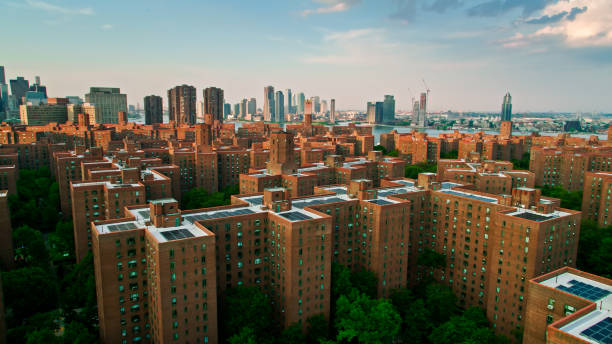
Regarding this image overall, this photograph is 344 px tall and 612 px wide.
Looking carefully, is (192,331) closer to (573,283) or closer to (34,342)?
(34,342)

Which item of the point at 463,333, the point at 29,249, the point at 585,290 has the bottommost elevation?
the point at 463,333

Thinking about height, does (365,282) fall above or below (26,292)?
above

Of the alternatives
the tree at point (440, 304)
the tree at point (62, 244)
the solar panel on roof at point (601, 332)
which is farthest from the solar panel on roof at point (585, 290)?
the tree at point (62, 244)

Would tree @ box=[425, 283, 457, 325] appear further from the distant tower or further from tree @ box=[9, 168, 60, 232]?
tree @ box=[9, 168, 60, 232]

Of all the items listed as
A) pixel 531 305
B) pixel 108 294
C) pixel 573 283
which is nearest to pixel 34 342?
pixel 108 294

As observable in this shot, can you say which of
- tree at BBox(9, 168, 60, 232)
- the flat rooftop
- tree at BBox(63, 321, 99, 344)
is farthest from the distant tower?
the flat rooftop

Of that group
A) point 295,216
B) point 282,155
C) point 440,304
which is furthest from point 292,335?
point 282,155

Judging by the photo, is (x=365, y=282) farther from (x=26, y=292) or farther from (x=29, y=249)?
(x=29, y=249)
